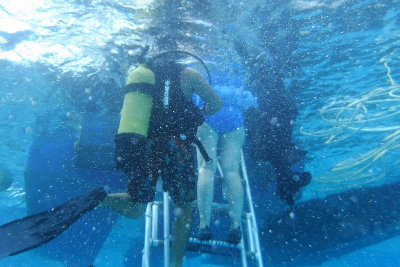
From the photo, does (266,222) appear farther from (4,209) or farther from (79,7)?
(4,209)

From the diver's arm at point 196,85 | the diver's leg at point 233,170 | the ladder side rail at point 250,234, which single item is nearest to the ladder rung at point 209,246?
the diver's leg at point 233,170

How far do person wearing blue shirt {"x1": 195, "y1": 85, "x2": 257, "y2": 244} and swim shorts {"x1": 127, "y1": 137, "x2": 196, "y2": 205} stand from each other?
382 millimetres

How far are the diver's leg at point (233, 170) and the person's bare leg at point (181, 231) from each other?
0.71m

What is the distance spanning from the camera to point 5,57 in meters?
8.06

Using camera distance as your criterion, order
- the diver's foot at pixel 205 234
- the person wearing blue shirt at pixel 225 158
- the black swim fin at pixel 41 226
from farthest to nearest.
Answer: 1. the person wearing blue shirt at pixel 225 158
2. the diver's foot at pixel 205 234
3. the black swim fin at pixel 41 226

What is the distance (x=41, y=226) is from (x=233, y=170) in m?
2.79

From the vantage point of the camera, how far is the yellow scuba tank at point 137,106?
314cm

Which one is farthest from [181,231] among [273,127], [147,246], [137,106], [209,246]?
[273,127]

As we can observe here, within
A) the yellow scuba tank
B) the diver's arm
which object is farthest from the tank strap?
the diver's arm

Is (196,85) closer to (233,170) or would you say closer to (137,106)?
(137,106)

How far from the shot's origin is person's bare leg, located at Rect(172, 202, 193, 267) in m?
3.54

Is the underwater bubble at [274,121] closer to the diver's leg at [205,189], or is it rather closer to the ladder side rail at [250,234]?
the ladder side rail at [250,234]

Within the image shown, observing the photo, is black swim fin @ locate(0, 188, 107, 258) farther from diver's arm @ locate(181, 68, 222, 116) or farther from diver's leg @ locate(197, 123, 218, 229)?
diver's arm @ locate(181, 68, 222, 116)

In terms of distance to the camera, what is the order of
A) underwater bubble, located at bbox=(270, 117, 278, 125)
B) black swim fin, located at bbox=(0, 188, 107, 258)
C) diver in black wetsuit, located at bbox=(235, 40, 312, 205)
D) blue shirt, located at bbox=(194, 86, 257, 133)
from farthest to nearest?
1. underwater bubble, located at bbox=(270, 117, 278, 125)
2. diver in black wetsuit, located at bbox=(235, 40, 312, 205)
3. blue shirt, located at bbox=(194, 86, 257, 133)
4. black swim fin, located at bbox=(0, 188, 107, 258)
